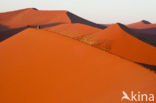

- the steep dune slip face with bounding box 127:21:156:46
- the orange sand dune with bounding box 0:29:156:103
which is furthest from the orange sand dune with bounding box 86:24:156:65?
the steep dune slip face with bounding box 127:21:156:46

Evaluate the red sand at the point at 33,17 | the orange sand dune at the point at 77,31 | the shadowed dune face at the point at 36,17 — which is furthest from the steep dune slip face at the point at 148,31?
the red sand at the point at 33,17

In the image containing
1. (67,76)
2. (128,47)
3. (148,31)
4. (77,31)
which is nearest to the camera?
(67,76)

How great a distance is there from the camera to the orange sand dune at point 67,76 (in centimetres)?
273

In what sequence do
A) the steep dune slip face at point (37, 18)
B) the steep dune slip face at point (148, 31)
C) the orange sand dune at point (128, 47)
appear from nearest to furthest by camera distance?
the orange sand dune at point (128, 47) → the steep dune slip face at point (148, 31) → the steep dune slip face at point (37, 18)

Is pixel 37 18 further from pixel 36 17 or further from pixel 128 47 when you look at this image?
pixel 128 47

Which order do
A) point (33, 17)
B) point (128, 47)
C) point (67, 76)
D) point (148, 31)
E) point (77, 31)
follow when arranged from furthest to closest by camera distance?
point (33, 17) < point (148, 31) < point (77, 31) < point (128, 47) < point (67, 76)

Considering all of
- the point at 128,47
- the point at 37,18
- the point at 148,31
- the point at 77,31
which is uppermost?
the point at 128,47

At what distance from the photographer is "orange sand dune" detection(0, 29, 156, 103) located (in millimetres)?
2729

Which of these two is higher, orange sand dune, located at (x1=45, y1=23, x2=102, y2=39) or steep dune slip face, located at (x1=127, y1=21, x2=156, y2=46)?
orange sand dune, located at (x1=45, y1=23, x2=102, y2=39)

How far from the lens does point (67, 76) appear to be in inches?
127

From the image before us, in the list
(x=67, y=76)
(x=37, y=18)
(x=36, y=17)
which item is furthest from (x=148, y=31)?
(x=67, y=76)

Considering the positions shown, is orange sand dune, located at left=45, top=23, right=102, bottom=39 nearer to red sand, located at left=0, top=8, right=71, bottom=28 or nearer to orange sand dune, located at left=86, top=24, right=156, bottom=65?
orange sand dune, located at left=86, top=24, right=156, bottom=65

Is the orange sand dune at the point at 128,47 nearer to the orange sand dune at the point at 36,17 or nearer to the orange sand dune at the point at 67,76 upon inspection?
the orange sand dune at the point at 67,76

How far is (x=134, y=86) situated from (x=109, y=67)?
0.77 m
